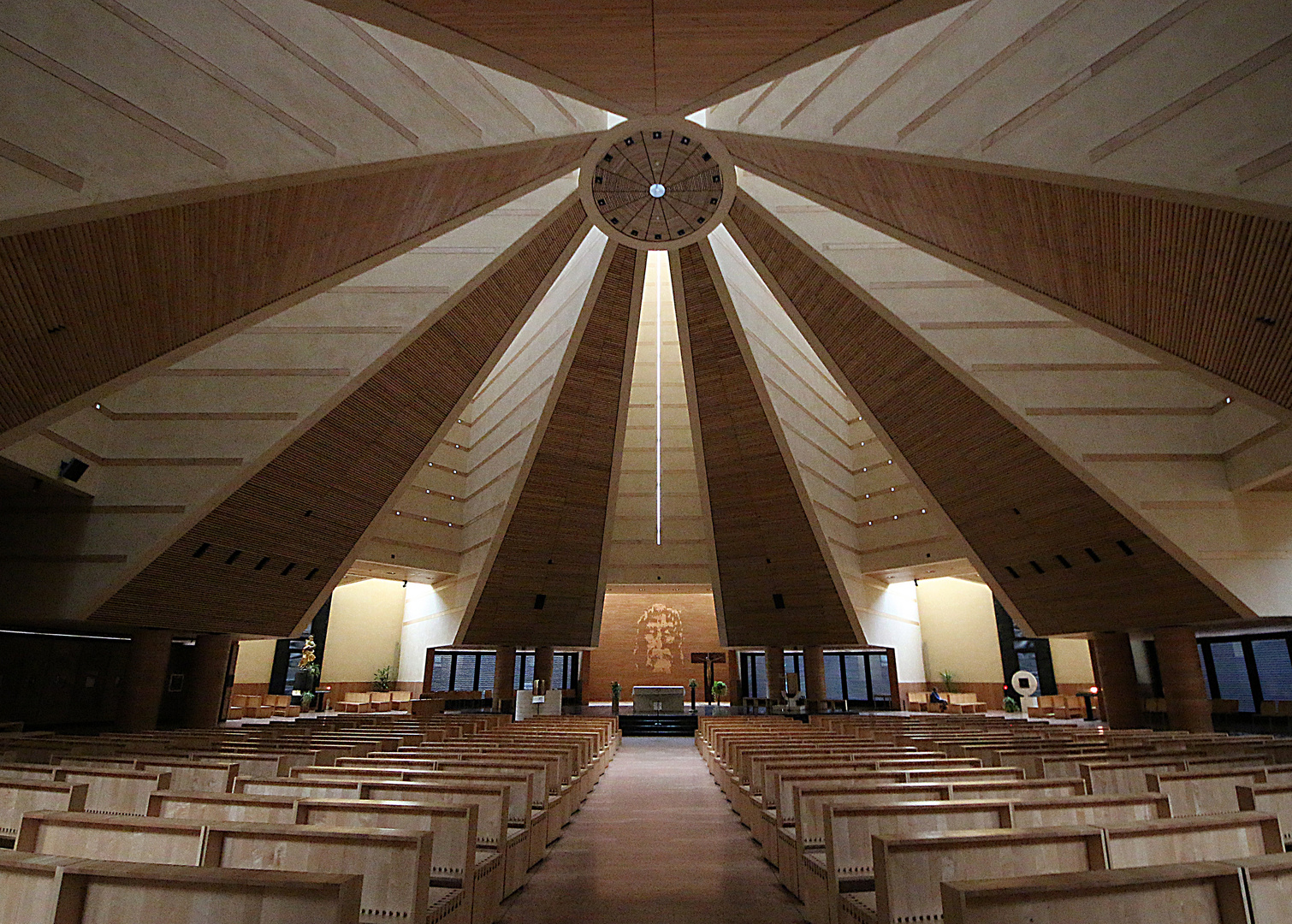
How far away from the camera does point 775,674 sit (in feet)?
61.6

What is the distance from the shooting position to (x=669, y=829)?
224 inches

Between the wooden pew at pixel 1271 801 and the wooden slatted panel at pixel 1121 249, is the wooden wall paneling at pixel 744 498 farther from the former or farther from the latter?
the wooden pew at pixel 1271 801

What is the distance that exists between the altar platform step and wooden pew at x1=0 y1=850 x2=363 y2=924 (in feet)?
55.0

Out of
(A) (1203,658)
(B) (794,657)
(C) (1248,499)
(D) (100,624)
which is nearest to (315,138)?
(D) (100,624)

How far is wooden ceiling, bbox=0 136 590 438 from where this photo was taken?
520cm

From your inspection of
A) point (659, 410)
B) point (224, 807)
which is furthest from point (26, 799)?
point (659, 410)

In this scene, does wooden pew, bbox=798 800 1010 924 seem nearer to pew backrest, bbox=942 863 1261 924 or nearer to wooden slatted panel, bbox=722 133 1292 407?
pew backrest, bbox=942 863 1261 924

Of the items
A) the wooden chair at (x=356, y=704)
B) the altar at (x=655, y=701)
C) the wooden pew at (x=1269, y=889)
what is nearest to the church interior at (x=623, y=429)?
the wooden pew at (x=1269, y=889)

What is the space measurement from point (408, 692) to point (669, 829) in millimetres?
18055

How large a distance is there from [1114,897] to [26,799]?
5066 mm

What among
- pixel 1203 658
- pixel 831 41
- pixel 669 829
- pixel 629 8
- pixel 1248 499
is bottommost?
pixel 669 829

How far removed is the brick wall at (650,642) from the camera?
23734 millimetres

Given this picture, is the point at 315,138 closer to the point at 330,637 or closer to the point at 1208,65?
the point at 1208,65

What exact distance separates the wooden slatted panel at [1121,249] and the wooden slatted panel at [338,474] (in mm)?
4843
